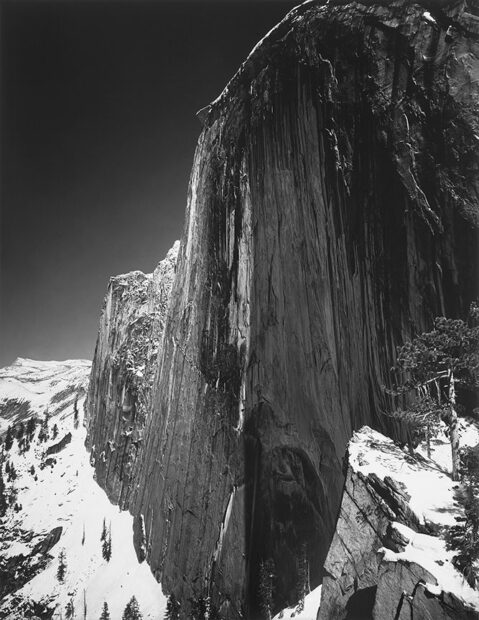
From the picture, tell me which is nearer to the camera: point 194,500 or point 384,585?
point 384,585

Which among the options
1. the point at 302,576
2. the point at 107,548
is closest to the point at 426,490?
the point at 302,576

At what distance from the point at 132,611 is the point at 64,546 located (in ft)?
139

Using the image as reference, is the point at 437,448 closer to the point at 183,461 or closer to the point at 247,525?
the point at 247,525

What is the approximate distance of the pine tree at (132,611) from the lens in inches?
1740

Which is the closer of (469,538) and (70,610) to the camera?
(469,538)

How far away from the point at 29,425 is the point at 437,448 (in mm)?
169591

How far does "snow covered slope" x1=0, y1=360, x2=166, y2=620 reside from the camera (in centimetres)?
5488

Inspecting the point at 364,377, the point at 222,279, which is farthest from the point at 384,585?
the point at 222,279

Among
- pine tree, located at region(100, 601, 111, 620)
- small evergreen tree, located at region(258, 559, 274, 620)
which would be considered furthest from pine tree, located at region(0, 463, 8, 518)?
small evergreen tree, located at region(258, 559, 274, 620)

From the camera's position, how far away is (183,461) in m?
37.1

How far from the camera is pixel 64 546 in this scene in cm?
7750

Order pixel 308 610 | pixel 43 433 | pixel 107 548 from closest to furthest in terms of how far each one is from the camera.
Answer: pixel 308 610, pixel 107 548, pixel 43 433

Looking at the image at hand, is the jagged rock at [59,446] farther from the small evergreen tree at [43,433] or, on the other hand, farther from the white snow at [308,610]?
the white snow at [308,610]

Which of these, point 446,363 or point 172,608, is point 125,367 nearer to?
point 172,608
